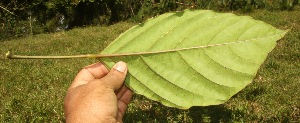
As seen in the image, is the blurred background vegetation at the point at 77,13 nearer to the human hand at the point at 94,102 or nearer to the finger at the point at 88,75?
the finger at the point at 88,75

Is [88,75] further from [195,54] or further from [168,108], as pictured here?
[168,108]

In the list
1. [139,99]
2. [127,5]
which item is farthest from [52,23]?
[139,99]

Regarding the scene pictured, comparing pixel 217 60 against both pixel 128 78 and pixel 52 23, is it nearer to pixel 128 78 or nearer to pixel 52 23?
pixel 128 78

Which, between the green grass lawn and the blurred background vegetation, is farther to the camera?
the blurred background vegetation

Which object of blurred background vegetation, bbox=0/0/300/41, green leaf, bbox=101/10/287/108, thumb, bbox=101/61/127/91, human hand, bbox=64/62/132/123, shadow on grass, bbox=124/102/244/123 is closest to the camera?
green leaf, bbox=101/10/287/108

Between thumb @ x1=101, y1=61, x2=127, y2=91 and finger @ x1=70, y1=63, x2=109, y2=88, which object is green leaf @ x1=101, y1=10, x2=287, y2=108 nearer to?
thumb @ x1=101, y1=61, x2=127, y2=91

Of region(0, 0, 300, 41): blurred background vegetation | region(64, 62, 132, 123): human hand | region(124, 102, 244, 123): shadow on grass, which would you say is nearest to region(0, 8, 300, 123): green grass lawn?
region(124, 102, 244, 123): shadow on grass
